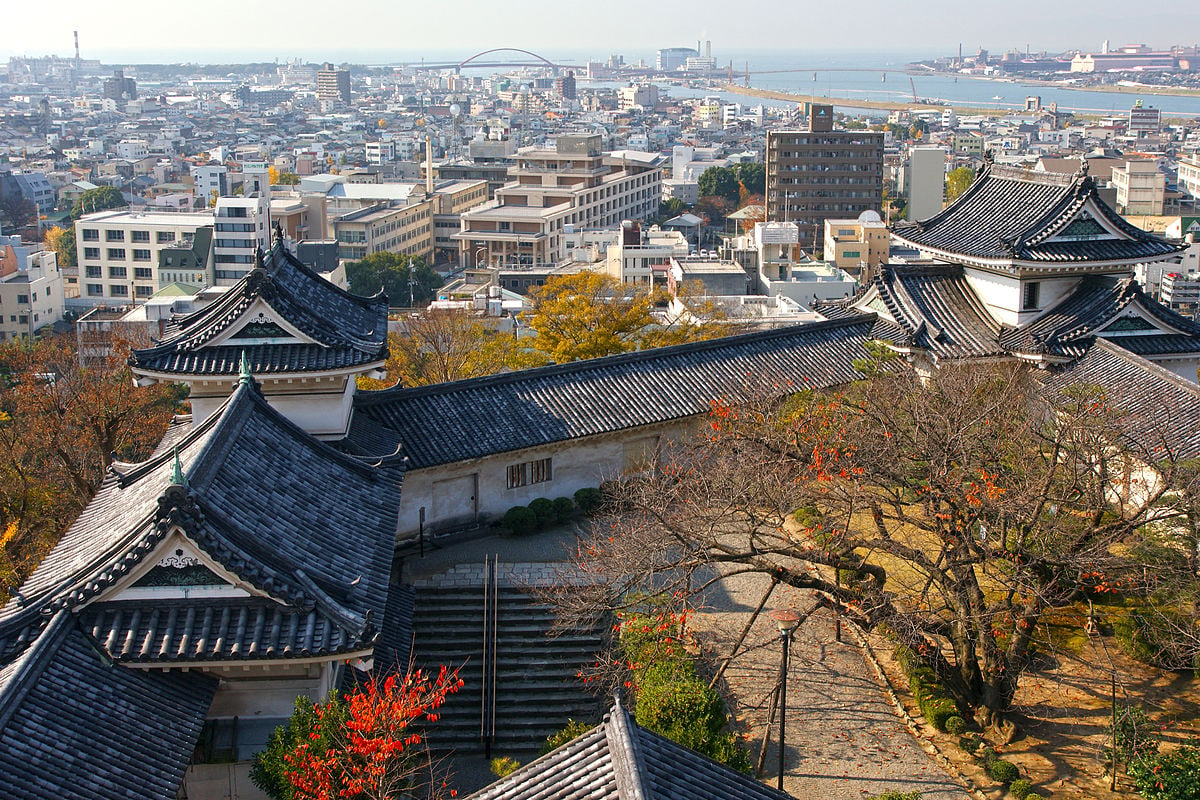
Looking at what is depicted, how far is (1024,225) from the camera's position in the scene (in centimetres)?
2966

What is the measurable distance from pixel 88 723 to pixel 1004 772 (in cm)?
1169

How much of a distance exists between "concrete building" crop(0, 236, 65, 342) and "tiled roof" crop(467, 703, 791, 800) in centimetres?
8048

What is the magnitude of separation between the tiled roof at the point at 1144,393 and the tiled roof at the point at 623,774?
38.3ft

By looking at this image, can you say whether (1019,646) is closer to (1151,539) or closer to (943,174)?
(1151,539)

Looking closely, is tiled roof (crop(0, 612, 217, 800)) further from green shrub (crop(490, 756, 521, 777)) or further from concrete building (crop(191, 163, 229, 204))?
concrete building (crop(191, 163, 229, 204))

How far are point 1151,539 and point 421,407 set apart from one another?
45.9 ft

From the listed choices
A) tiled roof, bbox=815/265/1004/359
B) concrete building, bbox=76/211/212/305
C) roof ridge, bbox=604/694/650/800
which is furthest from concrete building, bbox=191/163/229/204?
roof ridge, bbox=604/694/650/800

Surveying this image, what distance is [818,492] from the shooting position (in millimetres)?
20188

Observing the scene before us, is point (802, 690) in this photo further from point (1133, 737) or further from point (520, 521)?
point (520, 521)

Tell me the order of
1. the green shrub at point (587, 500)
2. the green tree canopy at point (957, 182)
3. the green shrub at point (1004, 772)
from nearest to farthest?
1. the green shrub at point (1004, 772)
2. the green shrub at point (587, 500)
3. the green tree canopy at point (957, 182)

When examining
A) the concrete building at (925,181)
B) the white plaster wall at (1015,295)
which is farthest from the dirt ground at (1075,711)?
the concrete building at (925,181)

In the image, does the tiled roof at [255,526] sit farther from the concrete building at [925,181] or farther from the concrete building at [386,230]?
the concrete building at [925,181]

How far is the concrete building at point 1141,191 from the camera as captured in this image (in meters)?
128

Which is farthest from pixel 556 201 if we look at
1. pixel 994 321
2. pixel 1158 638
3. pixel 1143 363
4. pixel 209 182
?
pixel 1158 638
